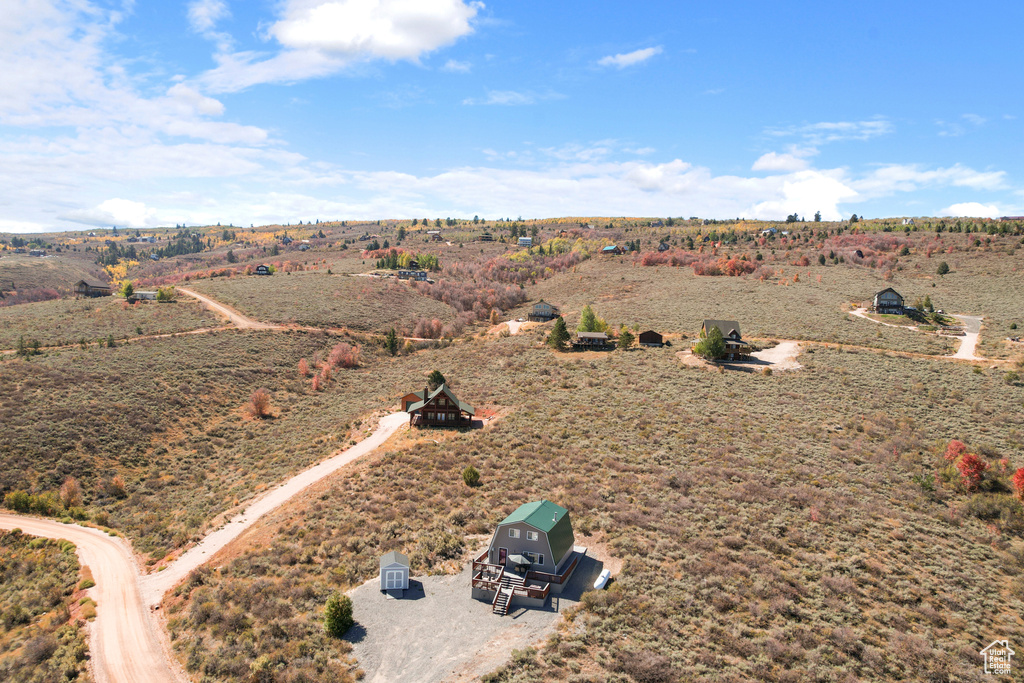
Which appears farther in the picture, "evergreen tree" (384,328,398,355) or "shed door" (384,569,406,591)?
"evergreen tree" (384,328,398,355)

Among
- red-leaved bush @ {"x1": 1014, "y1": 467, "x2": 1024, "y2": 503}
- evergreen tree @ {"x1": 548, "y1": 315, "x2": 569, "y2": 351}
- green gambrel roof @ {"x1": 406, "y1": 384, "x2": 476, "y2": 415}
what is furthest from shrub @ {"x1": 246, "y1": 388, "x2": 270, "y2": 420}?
red-leaved bush @ {"x1": 1014, "y1": 467, "x2": 1024, "y2": 503}

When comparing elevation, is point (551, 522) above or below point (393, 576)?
above

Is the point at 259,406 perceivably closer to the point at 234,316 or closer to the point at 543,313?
the point at 234,316

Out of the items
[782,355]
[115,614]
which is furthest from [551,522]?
[782,355]

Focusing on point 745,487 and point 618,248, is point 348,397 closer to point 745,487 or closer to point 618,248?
point 745,487

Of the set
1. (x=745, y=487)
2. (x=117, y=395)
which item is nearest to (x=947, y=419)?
(x=745, y=487)

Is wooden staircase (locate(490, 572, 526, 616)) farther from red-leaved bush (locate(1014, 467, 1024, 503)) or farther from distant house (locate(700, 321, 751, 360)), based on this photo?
distant house (locate(700, 321, 751, 360))
